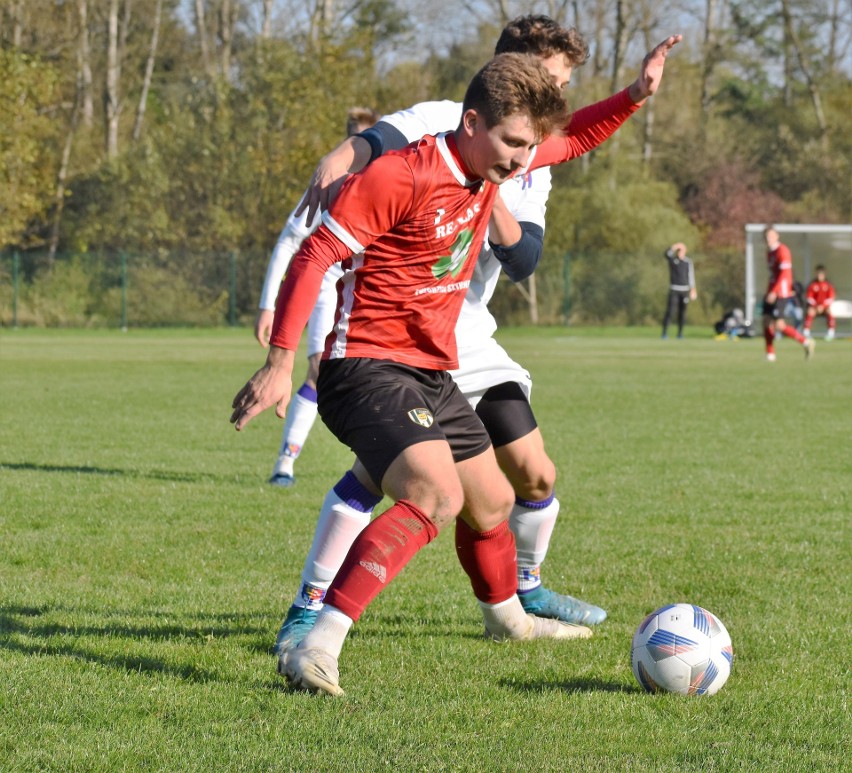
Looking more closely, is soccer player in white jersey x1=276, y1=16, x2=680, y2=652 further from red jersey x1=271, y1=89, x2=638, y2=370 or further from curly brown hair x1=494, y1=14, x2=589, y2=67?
red jersey x1=271, y1=89, x2=638, y2=370


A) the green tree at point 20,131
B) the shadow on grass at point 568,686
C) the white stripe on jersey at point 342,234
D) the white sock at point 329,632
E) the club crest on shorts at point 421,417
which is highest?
the green tree at point 20,131

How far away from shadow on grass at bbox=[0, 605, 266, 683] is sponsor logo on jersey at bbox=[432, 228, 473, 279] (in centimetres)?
137

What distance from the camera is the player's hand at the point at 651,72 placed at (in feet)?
15.6

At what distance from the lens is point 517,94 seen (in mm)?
3623

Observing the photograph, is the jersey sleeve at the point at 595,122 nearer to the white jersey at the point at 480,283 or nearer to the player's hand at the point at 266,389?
the white jersey at the point at 480,283

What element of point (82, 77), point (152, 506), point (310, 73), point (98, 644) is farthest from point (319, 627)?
point (82, 77)

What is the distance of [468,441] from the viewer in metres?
4.00

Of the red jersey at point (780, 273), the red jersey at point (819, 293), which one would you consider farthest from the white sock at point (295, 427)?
the red jersey at point (819, 293)

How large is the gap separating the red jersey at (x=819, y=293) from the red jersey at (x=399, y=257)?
2880 cm

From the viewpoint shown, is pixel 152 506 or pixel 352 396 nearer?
pixel 352 396

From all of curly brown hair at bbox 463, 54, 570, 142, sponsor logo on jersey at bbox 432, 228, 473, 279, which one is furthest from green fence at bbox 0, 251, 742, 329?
curly brown hair at bbox 463, 54, 570, 142

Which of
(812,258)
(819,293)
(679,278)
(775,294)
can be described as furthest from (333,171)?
(812,258)

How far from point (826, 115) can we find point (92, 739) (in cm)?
4886

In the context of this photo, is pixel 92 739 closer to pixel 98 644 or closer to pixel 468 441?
pixel 98 644
